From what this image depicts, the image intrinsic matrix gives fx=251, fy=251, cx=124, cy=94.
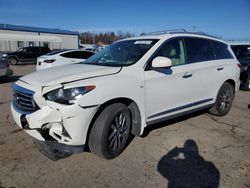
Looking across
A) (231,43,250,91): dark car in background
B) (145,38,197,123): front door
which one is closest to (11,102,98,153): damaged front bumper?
(145,38,197,123): front door

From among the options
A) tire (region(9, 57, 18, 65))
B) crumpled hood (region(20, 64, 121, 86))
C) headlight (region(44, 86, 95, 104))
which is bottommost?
tire (region(9, 57, 18, 65))

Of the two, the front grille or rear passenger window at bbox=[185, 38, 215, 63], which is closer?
the front grille

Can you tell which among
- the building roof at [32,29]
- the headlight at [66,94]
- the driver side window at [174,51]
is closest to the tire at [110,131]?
the headlight at [66,94]

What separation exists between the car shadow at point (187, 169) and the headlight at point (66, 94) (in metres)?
1.47

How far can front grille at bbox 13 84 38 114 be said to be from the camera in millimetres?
3316

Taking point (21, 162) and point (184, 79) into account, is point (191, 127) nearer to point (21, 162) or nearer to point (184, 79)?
point (184, 79)

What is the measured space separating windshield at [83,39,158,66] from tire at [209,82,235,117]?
2245mm

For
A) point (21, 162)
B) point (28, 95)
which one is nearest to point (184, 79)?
point (28, 95)

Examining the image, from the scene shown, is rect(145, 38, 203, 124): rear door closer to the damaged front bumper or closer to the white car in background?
the damaged front bumper

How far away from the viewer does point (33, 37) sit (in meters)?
38.9

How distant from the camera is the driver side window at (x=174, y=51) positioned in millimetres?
4291

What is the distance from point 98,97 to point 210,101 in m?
2.97

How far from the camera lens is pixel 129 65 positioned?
3.81 m

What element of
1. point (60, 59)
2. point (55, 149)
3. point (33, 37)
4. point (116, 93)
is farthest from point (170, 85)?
point (33, 37)
